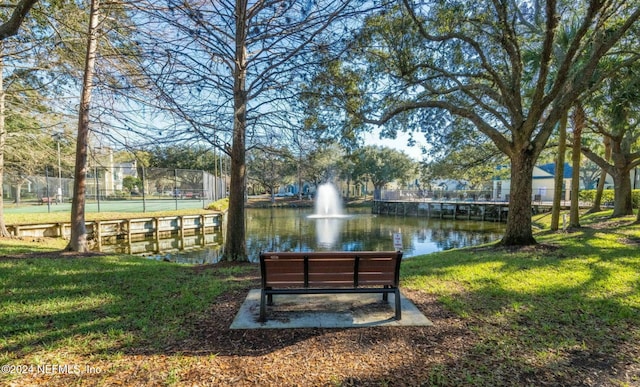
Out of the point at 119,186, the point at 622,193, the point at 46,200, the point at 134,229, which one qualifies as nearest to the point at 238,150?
the point at 134,229

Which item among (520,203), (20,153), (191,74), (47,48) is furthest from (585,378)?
(20,153)

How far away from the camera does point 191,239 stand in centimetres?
1825

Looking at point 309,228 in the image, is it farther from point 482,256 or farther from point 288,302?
point 288,302

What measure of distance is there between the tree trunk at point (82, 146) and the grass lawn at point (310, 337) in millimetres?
3241

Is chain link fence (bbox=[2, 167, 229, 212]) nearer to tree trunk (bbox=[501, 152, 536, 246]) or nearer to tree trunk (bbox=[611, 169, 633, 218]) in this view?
tree trunk (bbox=[501, 152, 536, 246])

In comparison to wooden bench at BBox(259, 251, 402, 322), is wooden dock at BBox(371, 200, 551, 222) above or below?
below

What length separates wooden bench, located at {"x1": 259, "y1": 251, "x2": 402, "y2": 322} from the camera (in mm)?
3738

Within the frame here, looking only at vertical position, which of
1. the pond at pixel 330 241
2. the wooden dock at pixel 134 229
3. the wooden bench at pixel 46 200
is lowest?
the pond at pixel 330 241

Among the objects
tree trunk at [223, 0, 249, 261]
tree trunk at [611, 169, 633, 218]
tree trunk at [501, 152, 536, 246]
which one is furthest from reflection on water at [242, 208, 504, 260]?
tree trunk at [611, 169, 633, 218]

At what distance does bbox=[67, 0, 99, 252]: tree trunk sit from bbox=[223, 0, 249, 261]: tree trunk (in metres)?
3.62

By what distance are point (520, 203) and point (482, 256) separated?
209 cm

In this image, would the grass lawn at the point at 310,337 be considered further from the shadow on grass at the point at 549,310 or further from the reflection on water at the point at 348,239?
the reflection on water at the point at 348,239

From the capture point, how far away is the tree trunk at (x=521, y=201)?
328 inches

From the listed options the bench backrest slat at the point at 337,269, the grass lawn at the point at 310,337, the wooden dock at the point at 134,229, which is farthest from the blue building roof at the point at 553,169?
the bench backrest slat at the point at 337,269
